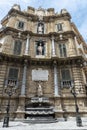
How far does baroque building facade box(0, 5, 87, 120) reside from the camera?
1303 centimetres

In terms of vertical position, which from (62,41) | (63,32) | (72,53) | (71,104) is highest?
(63,32)

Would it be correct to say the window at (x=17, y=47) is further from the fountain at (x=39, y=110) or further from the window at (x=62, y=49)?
the fountain at (x=39, y=110)

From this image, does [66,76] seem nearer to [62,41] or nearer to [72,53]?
[72,53]

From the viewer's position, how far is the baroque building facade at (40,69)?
1303 centimetres

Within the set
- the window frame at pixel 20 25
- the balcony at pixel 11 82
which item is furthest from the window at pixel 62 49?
the balcony at pixel 11 82

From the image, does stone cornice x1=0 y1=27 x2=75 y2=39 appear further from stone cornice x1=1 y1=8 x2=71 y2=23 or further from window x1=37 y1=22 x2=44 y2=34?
stone cornice x1=1 y1=8 x2=71 y2=23

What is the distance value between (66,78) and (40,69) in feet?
10.3

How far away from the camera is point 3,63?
15008mm

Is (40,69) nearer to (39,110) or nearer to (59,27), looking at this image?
(39,110)

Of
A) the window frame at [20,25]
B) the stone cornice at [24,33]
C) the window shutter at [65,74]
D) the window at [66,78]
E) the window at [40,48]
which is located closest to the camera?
the window at [66,78]

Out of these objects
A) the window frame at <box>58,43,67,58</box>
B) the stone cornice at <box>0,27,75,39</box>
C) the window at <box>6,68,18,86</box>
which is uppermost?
the stone cornice at <box>0,27,75,39</box>

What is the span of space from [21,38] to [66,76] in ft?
26.5

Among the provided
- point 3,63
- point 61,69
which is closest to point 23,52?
point 3,63

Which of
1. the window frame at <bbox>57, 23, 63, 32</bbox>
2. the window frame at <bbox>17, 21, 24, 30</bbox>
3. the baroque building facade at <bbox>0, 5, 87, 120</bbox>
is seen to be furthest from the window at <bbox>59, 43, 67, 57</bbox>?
the window frame at <bbox>17, 21, 24, 30</bbox>
